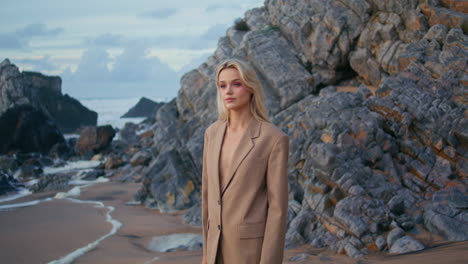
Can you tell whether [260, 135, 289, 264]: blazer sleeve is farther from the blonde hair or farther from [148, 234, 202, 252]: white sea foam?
[148, 234, 202, 252]: white sea foam

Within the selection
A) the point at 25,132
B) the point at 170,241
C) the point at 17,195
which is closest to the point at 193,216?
the point at 170,241

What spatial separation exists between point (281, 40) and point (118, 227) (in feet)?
29.7

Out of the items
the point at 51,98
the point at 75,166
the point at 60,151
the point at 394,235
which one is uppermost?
the point at 51,98

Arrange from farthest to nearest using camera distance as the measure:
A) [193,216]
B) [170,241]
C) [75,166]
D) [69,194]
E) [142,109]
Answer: [142,109] → [75,166] → [69,194] → [193,216] → [170,241]

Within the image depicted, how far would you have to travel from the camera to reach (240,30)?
18.0 meters

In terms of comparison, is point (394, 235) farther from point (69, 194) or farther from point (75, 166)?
point (75, 166)

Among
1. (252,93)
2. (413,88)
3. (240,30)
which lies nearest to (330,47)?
(240,30)

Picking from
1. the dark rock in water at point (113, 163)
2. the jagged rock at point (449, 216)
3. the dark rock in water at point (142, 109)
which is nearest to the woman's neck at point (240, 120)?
the jagged rock at point (449, 216)

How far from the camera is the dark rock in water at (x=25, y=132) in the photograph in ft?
109

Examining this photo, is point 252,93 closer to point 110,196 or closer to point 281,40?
point 281,40

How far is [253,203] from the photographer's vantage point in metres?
3.24

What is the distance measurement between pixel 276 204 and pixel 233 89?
3.24 feet

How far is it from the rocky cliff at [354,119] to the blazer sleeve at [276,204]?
4.68 meters

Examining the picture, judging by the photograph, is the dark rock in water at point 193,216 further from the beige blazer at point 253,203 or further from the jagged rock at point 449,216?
the beige blazer at point 253,203
